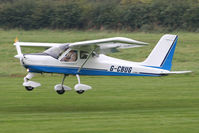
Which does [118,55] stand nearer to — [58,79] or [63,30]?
[58,79]

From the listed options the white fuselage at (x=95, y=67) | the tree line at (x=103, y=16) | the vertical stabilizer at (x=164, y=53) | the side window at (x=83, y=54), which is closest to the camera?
Result: the white fuselage at (x=95, y=67)

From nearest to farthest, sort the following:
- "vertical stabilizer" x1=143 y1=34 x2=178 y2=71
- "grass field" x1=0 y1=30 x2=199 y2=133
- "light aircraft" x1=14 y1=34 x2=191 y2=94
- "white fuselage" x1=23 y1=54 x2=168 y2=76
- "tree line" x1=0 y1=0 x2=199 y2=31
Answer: "grass field" x1=0 y1=30 x2=199 y2=133 → "light aircraft" x1=14 y1=34 x2=191 y2=94 → "white fuselage" x1=23 y1=54 x2=168 y2=76 → "vertical stabilizer" x1=143 y1=34 x2=178 y2=71 → "tree line" x1=0 y1=0 x2=199 y2=31

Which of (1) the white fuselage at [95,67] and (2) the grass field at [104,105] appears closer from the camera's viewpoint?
(2) the grass field at [104,105]

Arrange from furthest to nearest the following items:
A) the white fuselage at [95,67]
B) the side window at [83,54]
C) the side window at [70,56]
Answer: the side window at [83,54] < the side window at [70,56] < the white fuselage at [95,67]

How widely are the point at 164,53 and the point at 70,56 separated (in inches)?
138

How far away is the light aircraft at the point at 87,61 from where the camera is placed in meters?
A: 16.0

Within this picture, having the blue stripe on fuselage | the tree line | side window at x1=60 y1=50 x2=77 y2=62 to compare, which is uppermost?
side window at x1=60 y1=50 x2=77 y2=62

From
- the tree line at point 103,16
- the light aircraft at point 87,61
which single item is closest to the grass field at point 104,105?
the light aircraft at point 87,61

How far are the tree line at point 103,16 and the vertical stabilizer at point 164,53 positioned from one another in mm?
26176

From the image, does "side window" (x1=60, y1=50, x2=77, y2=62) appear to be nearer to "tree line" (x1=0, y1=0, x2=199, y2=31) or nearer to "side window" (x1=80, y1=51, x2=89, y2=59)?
"side window" (x1=80, y1=51, x2=89, y2=59)

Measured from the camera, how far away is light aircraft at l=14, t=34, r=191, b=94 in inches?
628

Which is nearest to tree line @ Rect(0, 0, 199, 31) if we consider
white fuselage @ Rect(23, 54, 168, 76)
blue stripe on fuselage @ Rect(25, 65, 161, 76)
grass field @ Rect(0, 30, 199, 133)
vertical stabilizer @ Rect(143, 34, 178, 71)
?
grass field @ Rect(0, 30, 199, 133)

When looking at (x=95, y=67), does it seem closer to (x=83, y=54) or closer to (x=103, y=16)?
(x=83, y=54)

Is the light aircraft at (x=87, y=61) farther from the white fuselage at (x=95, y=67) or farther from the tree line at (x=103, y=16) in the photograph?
the tree line at (x=103, y=16)
